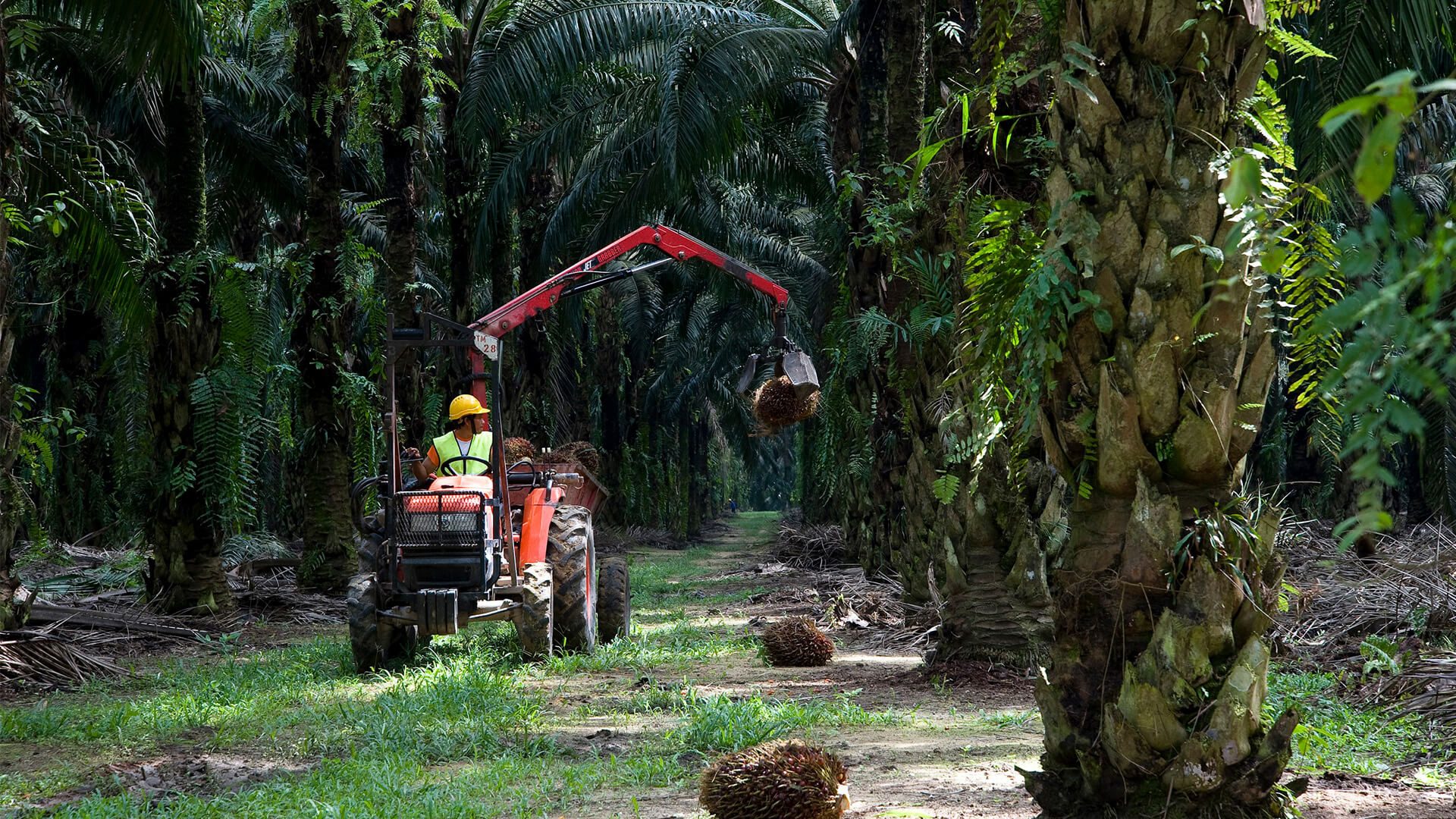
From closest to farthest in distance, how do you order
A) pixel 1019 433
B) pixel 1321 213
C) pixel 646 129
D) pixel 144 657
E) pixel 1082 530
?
pixel 1082 530 → pixel 1019 433 → pixel 1321 213 → pixel 144 657 → pixel 646 129

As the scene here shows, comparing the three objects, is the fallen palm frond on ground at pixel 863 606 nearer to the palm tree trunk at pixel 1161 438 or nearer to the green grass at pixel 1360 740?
the green grass at pixel 1360 740

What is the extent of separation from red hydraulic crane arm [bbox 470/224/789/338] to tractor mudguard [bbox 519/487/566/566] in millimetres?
1397

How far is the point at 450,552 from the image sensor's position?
27.3ft

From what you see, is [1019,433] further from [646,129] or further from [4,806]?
[646,129]

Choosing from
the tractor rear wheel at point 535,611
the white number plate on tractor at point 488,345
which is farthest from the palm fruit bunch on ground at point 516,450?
the tractor rear wheel at point 535,611

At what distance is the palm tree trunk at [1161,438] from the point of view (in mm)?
3627

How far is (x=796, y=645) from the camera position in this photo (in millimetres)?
8734

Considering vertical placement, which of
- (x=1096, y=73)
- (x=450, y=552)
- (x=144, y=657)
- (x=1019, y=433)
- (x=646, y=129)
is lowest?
(x=144, y=657)

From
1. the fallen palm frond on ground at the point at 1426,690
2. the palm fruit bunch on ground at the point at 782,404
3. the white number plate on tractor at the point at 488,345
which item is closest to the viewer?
Answer: the fallen palm frond on ground at the point at 1426,690

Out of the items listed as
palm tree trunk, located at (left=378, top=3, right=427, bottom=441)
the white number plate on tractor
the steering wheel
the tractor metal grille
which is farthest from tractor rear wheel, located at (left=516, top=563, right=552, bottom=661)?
palm tree trunk, located at (left=378, top=3, right=427, bottom=441)

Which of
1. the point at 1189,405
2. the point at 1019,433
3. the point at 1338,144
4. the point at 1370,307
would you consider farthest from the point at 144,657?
the point at 1338,144

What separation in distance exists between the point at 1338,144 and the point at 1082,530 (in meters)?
7.96

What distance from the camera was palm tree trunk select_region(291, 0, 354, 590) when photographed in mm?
12383

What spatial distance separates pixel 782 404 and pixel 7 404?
21.5 ft
